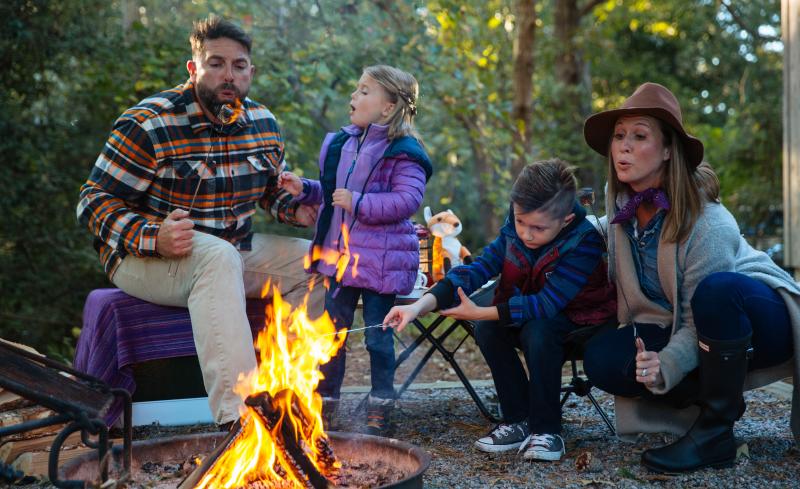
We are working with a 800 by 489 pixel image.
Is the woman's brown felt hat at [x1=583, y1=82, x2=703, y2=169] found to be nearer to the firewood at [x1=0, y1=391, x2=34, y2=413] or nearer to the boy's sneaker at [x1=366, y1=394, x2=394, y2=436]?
the boy's sneaker at [x1=366, y1=394, x2=394, y2=436]

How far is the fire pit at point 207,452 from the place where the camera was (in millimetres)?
2754

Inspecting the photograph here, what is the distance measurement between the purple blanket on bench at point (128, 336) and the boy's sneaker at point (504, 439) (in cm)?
140

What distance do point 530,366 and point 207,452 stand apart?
129 centimetres

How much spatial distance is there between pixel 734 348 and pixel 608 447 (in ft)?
2.60

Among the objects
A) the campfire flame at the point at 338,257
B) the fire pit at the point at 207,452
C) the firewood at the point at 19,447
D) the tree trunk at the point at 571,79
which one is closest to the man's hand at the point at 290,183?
the campfire flame at the point at 338,257

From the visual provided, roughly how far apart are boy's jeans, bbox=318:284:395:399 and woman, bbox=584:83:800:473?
98 centimetres

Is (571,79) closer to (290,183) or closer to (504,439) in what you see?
(290,183)

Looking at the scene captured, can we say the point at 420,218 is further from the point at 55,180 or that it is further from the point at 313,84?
A: the point at 55,180

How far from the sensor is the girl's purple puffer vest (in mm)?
3791

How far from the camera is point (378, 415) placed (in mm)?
3779

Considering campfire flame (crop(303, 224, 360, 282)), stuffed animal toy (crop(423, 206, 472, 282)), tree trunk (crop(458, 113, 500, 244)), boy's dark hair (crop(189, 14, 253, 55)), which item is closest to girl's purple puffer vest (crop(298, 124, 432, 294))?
campfire flame (crop(303, 224, 360, 282))

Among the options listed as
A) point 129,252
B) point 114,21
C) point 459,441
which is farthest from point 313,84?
point 459,441

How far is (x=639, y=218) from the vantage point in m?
3.35

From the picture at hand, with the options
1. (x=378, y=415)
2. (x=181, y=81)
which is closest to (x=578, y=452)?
(x=378, y=415)
